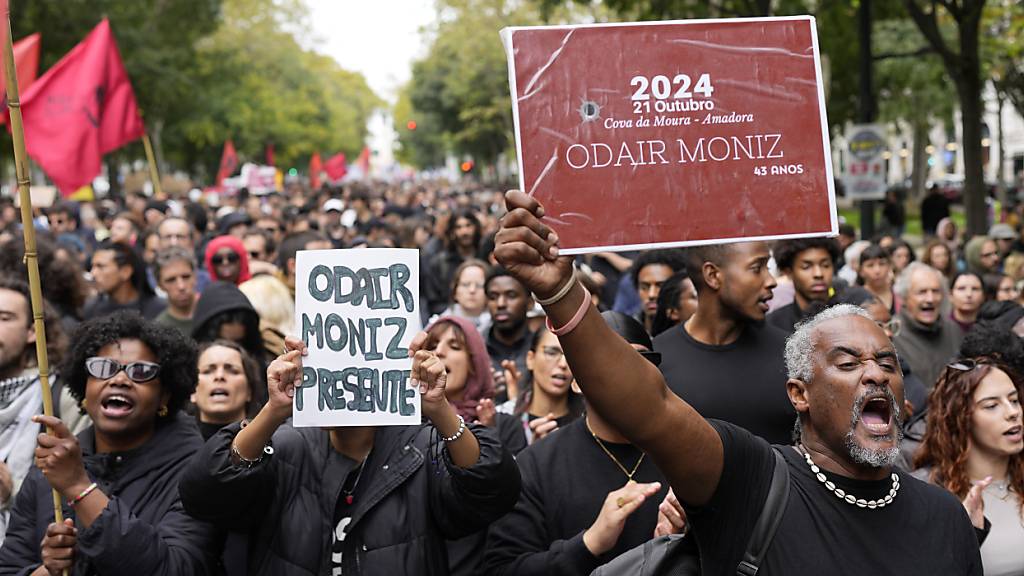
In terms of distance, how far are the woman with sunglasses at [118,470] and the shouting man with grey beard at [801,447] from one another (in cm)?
183

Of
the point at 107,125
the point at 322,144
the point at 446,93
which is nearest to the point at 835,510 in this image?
the point at 107,125

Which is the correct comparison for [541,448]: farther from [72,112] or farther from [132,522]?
[72,112]

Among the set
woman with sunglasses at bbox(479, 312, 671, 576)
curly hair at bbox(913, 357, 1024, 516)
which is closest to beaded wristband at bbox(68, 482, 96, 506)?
woman with sunglasses at bbox(479, 312, 671, 576)

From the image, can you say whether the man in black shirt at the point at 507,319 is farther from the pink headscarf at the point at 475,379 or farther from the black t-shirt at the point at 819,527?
the black t-shirt at the point at 819,527

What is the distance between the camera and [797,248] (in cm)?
691

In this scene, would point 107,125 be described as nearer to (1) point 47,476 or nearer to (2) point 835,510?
(1) point 47,476

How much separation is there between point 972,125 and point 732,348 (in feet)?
37.1

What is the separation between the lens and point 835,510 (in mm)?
2943

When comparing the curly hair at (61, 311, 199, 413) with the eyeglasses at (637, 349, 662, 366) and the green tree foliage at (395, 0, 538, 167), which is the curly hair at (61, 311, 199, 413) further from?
the green tree foliage at (395, 0, 538, 167)

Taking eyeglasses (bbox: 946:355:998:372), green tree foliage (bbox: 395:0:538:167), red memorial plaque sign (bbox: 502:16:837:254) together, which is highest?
green tree foliage (bbox: 395:0:538:167)

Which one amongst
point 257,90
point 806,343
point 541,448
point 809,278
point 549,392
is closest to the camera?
point 806,343

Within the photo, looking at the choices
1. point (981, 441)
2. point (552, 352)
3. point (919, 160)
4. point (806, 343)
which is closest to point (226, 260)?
point (552, 352)

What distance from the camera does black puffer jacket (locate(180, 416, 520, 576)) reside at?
3709 millimetres

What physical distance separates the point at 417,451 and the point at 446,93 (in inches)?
2136
